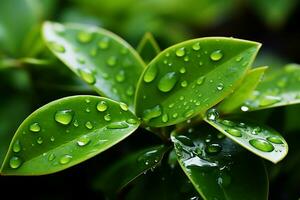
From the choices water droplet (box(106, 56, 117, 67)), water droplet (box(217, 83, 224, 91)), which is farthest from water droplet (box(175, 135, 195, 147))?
water droplet (box(106, 56, 117, 67))

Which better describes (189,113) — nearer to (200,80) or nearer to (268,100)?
(200,80)

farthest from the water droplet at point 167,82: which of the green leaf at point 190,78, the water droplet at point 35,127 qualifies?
the water droplet at point 35,127

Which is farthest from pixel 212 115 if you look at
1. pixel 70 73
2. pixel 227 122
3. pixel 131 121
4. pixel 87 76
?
pixel 70 73

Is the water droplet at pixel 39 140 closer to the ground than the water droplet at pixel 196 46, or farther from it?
closer to the ground

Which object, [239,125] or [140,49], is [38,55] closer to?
[140,49]

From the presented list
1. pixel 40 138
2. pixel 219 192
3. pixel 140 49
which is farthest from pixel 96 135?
pixel 140 49

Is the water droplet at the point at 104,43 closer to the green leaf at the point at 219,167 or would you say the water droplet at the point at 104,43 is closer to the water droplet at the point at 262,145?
the green leaf at the point at 219,167
